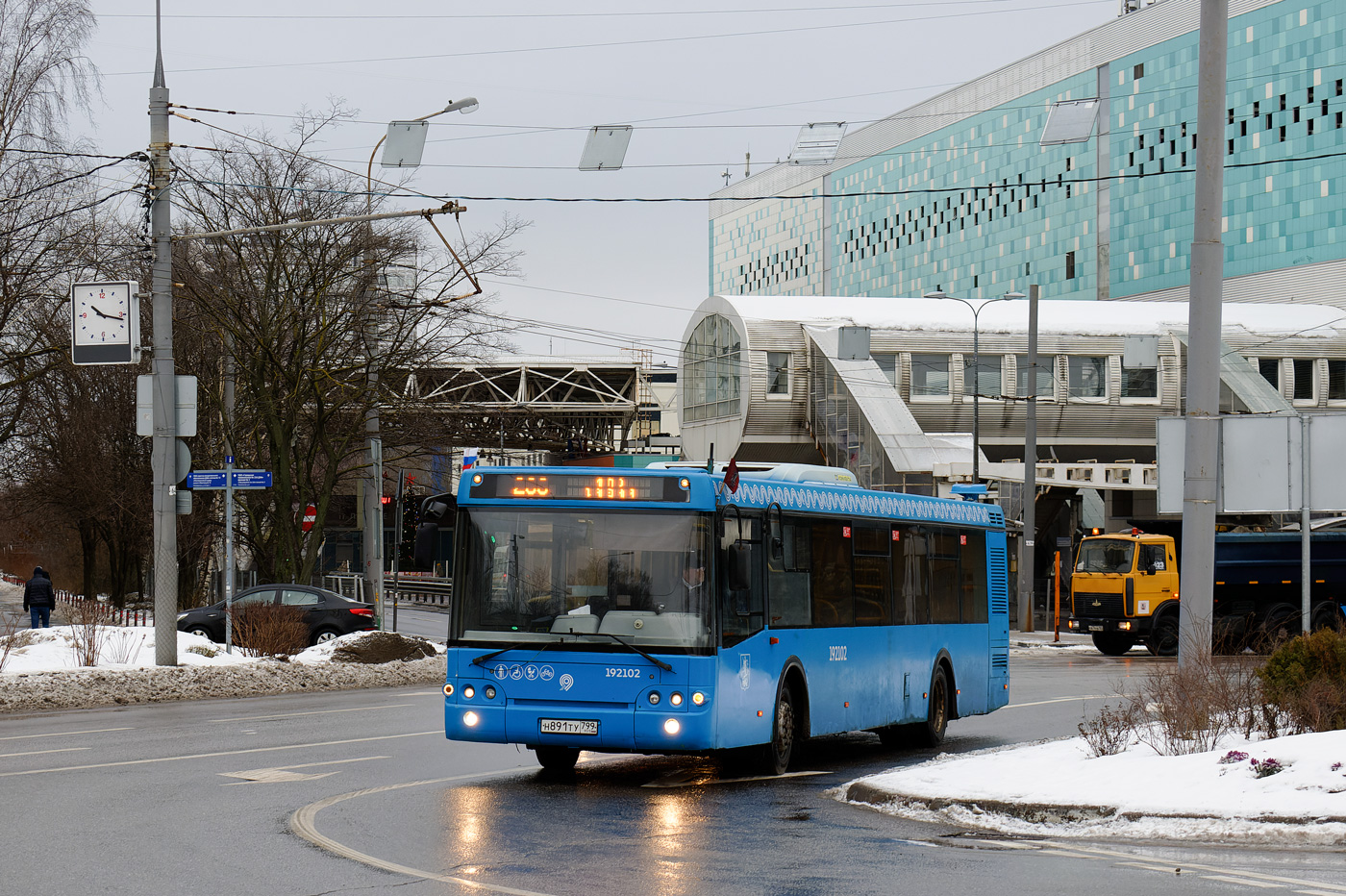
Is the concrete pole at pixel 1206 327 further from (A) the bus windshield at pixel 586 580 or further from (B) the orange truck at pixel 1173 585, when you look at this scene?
(B) the orange truck at pixel 1173 585

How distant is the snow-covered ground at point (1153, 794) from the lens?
9492mm

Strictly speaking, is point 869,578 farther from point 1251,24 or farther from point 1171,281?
point 1171,281

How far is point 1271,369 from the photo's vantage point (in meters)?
71.9

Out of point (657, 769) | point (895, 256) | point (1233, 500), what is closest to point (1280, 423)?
point (1233, 500)

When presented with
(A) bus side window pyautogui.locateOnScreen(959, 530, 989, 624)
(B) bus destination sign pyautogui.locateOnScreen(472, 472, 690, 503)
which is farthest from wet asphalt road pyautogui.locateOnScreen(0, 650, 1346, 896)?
(A) bus side window pyautogui.locateOnScreen(959, 530, 989, 624)

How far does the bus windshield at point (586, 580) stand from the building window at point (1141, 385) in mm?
61418

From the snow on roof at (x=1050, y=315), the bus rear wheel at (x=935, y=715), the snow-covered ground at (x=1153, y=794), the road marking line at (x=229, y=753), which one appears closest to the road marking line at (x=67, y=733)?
the road marking line at (x=229, y=753)

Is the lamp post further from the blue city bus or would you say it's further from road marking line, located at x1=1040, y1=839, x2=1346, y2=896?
road marking line, located at x1=1040, y1=839, x2=1346, y2=896

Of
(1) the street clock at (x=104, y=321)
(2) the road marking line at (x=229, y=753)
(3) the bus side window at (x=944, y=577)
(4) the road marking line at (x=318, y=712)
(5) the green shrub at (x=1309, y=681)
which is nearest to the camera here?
(5) the green shrub at (x=1309, y=681)

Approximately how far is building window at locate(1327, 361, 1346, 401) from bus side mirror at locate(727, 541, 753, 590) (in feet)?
220

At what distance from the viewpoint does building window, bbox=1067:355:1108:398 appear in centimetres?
7025

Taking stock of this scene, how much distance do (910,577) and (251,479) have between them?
12.0m

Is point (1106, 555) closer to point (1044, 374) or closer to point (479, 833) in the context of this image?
point (479, 833)

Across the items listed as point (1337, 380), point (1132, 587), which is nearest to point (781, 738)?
point (1132, 587)
